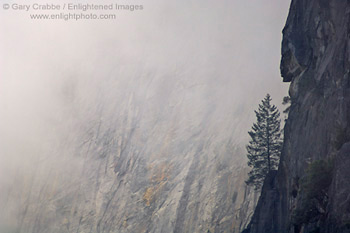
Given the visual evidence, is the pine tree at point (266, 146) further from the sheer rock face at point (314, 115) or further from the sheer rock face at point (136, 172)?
the sheer rock face at point (314, 115)

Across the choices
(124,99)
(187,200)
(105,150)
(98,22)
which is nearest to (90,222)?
(105,150)

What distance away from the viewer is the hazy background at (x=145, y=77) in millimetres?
56500

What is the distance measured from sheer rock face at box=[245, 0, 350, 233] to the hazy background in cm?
1888

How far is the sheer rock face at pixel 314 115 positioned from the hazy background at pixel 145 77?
1888 centimetres

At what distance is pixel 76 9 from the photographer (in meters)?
80.3

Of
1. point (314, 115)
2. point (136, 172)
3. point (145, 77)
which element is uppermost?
point (145, 77)

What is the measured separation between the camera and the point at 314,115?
89.1ft

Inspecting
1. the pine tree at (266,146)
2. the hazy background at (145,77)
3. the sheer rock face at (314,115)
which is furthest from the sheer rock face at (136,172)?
the sheer rock face at (314,115)

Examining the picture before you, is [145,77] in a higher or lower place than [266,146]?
higher

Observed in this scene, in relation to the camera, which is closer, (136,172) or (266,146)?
(266,146)

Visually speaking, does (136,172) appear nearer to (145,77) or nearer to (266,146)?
(145,77)

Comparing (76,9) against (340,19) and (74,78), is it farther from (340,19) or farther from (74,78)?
(340,19)

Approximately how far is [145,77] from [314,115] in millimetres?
38446

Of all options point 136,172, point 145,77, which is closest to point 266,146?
point 136,172
